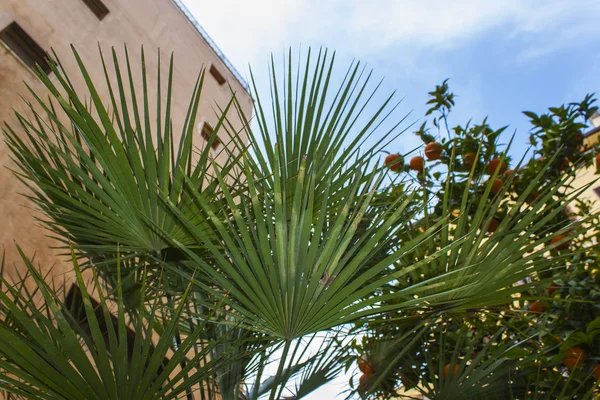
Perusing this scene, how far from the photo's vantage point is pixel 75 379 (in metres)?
0.85

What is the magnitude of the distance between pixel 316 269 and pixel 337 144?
64 cm

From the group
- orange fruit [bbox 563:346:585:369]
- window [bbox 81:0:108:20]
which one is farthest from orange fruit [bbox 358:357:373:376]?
window [bbox 81:0:108:20]

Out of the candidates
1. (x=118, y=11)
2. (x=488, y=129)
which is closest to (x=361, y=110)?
(x=488, y=129)

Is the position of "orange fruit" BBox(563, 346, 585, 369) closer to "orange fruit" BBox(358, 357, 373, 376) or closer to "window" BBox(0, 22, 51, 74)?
"orange fruit" BBox(358, 357, 373, 376)

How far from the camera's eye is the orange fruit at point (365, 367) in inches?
68.3

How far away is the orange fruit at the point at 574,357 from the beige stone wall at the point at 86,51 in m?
1.77

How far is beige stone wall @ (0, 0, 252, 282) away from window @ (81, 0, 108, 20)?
7 cm

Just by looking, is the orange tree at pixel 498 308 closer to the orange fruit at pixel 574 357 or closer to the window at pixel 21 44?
the orange fruit at pixel 574 357

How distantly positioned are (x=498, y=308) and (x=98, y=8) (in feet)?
19.9

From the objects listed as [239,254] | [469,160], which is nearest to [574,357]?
[469,160]

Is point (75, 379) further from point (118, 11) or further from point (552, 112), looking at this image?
point (118, 11)

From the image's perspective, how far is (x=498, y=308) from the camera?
1.41m

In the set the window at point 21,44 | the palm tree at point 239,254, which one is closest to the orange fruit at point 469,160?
the palm tree at point 239,254

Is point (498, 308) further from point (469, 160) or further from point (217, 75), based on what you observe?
point (217, 75)
